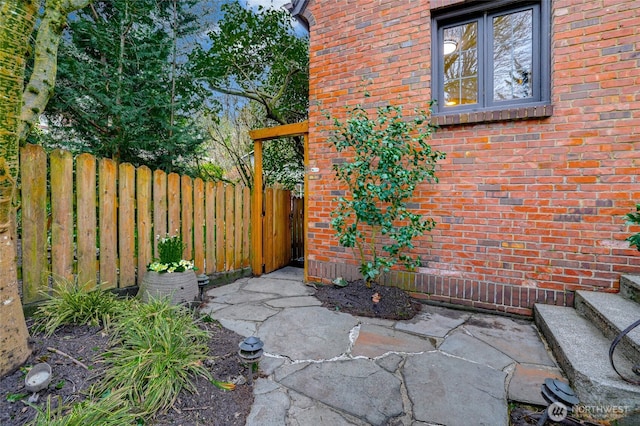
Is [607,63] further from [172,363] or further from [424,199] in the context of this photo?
[172,363]

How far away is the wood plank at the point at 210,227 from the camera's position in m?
3.74

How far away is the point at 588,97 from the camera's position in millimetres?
2648

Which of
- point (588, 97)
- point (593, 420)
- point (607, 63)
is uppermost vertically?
point (607, 63)

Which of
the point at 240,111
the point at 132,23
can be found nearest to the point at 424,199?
the point at 132,23

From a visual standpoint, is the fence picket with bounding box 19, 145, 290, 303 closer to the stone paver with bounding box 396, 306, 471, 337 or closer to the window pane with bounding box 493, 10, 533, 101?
the stone paver with bounding box 396, 306, 471, 337

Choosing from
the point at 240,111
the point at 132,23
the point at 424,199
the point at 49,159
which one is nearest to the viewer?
the point at 49,159

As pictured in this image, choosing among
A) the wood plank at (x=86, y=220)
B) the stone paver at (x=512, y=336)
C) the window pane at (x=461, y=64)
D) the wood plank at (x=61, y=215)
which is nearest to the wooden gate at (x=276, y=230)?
the wood plank at (x=86, y=220)

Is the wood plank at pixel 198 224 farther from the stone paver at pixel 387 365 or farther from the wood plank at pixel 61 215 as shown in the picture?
the wood plank at pixel 61 215

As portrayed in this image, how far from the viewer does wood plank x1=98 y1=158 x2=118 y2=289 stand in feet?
9.04

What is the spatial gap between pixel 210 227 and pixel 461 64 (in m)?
3.49

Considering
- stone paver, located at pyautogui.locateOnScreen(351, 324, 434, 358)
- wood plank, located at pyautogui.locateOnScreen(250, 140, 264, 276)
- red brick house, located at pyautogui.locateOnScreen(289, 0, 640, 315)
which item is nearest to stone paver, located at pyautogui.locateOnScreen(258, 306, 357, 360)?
stone paver, located at pyautogui.locateOnScreen(351, 324, 434, 358)

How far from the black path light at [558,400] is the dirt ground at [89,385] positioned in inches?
54.4

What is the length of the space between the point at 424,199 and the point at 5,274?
3.36 m

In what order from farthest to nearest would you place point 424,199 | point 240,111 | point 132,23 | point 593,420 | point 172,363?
point 240,111 → point 132,23 → point 424,199 → point 172,363 → point 593,420
